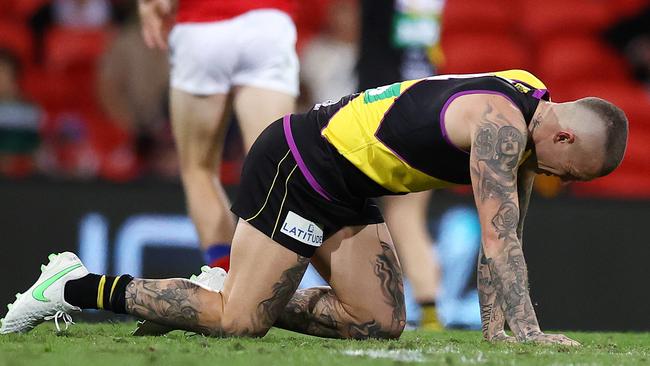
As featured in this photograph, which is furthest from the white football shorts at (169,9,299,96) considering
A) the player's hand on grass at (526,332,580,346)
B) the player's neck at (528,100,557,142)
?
the player's hand on grass at (526,332,580,346)

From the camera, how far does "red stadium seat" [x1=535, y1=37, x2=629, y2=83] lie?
428 inches

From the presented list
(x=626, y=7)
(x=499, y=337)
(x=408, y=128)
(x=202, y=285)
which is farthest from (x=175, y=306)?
(x=626, y=7)

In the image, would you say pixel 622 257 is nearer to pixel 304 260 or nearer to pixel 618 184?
pixel 618 184

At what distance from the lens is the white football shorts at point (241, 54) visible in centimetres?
628

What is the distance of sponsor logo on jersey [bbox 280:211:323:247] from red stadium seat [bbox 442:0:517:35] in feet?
19.4

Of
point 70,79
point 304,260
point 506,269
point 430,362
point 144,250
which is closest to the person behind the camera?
point 430,362

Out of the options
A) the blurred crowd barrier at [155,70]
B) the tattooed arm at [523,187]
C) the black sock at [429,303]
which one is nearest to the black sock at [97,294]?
the tattooed arm at [523,187]

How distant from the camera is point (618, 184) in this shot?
405 inches

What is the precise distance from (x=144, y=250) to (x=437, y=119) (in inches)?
134

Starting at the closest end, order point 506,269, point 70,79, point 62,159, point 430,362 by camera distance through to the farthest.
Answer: point 430,362 < point 506,269 < point 62,159 < point 70,79

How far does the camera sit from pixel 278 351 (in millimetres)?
4664

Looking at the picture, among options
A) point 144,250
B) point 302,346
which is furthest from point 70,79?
point 302,346

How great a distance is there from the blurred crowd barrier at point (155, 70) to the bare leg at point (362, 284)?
3.59 metres

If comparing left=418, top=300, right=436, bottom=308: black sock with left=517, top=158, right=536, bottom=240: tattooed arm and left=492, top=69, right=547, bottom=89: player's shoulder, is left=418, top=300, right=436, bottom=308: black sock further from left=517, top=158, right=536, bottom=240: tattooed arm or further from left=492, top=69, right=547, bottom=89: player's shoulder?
left=492, top=69, right=547, bottom=89: player's shoulder
